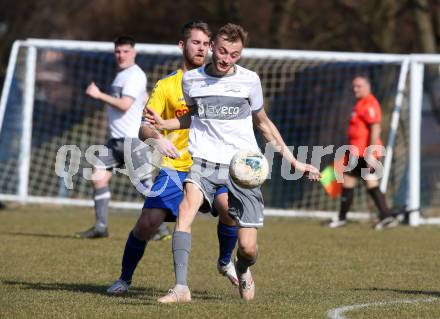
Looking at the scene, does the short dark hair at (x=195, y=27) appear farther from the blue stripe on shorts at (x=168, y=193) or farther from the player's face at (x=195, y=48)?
the blue stripe on shorts at (x=168, y=193)

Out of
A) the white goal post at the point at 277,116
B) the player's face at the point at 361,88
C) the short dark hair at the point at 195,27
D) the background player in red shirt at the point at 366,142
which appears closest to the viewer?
the short dark hair at the point at 195,27

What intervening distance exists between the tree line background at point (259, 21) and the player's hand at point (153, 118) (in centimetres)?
1444

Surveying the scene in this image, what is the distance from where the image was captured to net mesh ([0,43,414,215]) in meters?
16.3

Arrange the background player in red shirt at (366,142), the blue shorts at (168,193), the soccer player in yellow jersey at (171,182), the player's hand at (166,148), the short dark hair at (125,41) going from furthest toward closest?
1. the background player in red shirt at (366,142)
2. the short dark hair at (125,41)
3. the blue shorts at (168,193)
4. the soccer player in yellow jersey at (171,182)
5. the player's hand at (166,148)

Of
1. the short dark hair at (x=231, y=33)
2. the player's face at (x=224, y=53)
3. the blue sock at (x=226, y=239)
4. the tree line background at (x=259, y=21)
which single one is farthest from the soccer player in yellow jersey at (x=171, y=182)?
the tree line background at (x=259, y=21)

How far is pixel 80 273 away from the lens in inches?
337

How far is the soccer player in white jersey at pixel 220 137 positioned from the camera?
6.71m

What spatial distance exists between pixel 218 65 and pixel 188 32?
0.83m

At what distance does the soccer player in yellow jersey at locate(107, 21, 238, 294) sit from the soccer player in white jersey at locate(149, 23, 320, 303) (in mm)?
107

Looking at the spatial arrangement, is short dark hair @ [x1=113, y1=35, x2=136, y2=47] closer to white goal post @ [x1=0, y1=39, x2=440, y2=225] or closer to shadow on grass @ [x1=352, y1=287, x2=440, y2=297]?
white goal post @ [x1=0, y1=39, x2=440, y2=225]

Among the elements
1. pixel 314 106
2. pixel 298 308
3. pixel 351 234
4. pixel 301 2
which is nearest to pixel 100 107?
pixel 314 106

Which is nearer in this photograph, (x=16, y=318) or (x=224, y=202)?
(x=16, y=318)

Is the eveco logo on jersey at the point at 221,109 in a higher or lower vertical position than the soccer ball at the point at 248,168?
higher

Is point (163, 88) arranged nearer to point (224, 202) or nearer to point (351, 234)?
point (224, 202)
